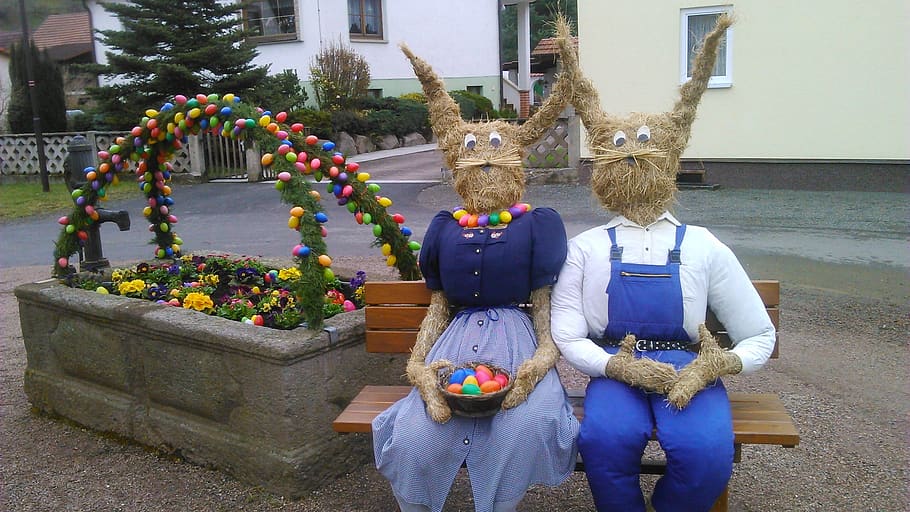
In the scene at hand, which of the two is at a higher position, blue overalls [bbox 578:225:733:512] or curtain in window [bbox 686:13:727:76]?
curtain in window [bbox 686:13:727:76]

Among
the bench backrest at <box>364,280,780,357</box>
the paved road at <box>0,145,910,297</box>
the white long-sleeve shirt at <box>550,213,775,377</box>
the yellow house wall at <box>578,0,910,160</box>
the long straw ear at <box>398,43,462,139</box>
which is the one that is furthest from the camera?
the yellow house wall at <box>578,0,910,160</box>

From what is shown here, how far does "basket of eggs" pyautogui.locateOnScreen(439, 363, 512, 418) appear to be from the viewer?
2.69 metres

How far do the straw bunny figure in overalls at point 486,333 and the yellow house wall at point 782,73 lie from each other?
26.1 feet

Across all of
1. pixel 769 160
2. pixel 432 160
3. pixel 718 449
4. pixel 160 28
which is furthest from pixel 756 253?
pixel 160 28

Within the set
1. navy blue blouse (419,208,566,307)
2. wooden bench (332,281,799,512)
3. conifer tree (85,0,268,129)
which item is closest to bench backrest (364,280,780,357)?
wooden bench (332,281,799,512)

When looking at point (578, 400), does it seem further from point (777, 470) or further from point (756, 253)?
point (756, 253)

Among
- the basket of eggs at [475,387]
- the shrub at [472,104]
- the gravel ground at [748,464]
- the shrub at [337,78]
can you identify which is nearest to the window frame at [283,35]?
the shrub at [337,78]

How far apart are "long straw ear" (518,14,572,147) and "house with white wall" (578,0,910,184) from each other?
7.72 metres

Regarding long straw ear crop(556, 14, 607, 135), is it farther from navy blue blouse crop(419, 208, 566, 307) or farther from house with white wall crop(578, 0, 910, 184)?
house with white wall crop(578, 0, 910, 184)

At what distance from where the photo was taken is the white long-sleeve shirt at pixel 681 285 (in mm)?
2896

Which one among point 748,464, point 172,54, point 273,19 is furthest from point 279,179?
point 273,19

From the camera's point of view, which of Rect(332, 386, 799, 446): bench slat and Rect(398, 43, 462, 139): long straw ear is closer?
Rect(332, 386, 799, 446): bench slat

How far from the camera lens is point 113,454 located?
4.01 meters

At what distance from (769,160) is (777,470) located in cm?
884
